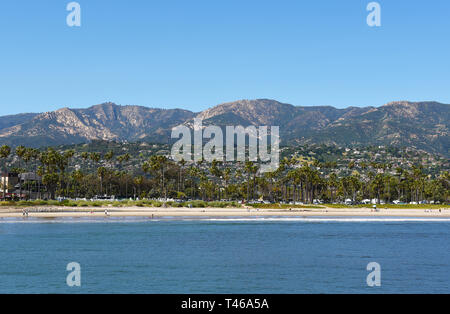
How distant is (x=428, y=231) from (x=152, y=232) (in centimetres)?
4583

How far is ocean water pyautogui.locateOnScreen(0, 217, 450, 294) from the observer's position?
38500mm

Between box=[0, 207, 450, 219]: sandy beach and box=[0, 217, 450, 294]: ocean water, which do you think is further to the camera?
box=[0, 207, 450, 219]: sandy beach

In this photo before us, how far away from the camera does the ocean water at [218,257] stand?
3850cm

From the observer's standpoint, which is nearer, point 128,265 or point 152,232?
point 128,265

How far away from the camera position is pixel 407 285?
126 feet

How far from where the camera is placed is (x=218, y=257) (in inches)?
2089

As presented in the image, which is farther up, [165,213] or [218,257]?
[165,213]

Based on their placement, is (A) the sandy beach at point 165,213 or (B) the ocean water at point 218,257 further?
(A) the sandy beach at point 165,213

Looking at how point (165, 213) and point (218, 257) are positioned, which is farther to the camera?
point (165, 213)
